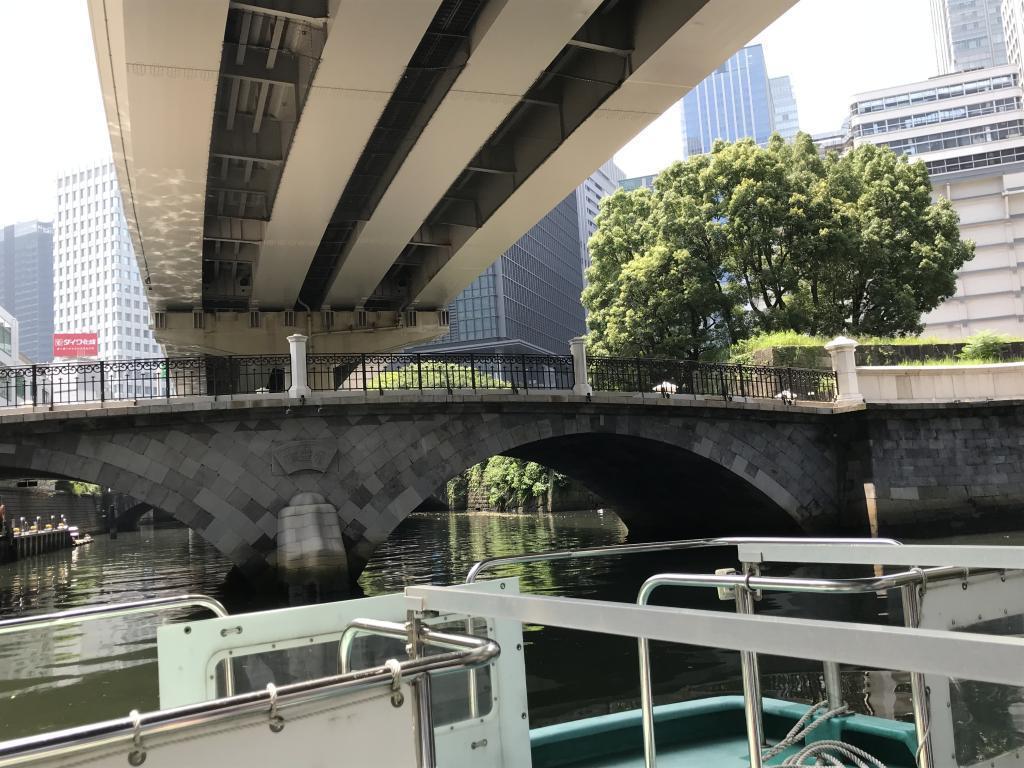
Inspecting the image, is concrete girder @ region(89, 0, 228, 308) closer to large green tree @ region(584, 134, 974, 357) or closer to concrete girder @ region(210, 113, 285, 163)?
concrete girder @ region(210, 113, 285, 163)

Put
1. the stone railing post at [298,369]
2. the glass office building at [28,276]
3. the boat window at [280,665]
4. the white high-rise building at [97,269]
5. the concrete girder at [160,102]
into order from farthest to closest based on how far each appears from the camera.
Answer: the glass office building at [28,276]
the white high-rise building at [97,269]
the stone railing post at [298,369]
the concrete girder at [160,102]
the boat window at [280,665]

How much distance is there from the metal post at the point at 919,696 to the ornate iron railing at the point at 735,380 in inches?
692

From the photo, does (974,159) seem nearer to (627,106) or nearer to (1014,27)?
(1014,27)

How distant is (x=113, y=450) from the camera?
15352 millimetres

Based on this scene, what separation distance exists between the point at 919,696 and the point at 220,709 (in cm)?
249

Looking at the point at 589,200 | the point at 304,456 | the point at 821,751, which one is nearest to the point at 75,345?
the point at 589,200

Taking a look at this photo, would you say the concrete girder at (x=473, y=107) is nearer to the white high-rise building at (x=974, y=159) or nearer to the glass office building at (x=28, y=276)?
the white high-rise building at (x=974, y=159)

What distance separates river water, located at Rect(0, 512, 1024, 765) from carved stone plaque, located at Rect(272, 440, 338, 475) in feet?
7.78

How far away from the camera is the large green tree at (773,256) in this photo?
2805 centimetres

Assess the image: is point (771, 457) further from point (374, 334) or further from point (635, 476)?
point (374, 334)

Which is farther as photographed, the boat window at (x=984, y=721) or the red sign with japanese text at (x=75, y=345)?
the red sign with japanese text at (x=75, y=345)

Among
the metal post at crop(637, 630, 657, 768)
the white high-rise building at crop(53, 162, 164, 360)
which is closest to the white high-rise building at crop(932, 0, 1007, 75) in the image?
the white high-rise building at crop(53, 162, 164, 360)

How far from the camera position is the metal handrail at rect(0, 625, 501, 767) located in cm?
182

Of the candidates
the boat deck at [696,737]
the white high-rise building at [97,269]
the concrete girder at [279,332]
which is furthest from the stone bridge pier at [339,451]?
the white high-rise building at [97,269]
